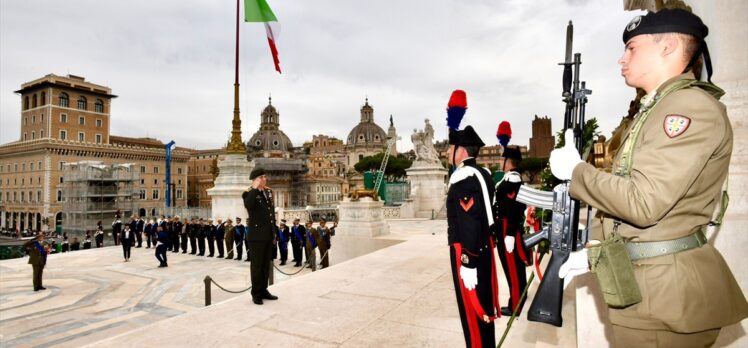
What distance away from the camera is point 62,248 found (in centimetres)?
2550

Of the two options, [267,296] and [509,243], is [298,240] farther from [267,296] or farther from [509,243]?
[509,243]

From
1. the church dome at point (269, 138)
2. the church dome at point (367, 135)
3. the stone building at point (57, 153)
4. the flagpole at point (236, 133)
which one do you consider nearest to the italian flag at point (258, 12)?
the flagpole at point (236, 133)

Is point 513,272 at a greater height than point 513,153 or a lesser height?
lesser

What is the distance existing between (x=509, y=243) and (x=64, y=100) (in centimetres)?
9712

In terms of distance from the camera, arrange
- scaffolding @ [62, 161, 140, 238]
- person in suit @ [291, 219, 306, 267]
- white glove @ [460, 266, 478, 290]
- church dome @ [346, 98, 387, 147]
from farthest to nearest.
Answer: church dome @ [346, 98, 387, 147] < scaffolding @ [62, 161, 140, 238] < person in suit @ [291, 219, 306, 267] < white glove @ [460, 266, 478, 290]

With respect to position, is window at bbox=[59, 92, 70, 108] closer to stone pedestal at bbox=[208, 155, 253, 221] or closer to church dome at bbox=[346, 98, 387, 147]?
stone pedestal at bbox=[208, 155, 253, 221]

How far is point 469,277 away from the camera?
2.94m

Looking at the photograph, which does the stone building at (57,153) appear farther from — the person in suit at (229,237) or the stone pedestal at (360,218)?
the stone pedestal at (360,218)

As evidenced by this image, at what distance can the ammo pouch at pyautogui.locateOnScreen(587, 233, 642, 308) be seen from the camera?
1.55 m

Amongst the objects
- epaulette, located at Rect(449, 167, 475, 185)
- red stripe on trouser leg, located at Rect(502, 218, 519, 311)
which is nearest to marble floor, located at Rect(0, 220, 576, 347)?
red stripe on trouser leg, located at Rect(502, 218, 519, 311)

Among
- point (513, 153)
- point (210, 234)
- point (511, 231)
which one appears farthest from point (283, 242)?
point (511, 231)

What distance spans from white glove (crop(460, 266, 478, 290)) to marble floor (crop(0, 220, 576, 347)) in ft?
3.55

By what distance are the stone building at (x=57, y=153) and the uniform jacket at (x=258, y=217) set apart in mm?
70512

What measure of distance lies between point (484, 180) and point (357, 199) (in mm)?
9199
